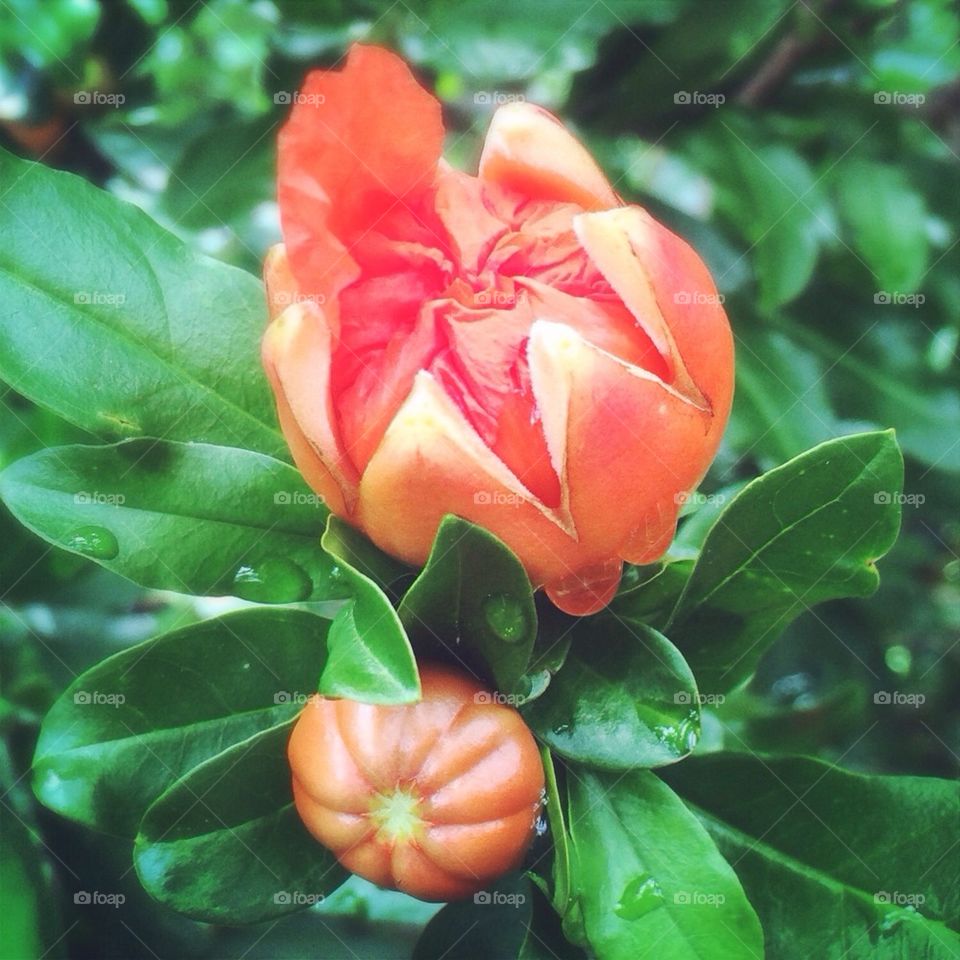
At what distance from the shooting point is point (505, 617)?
0.78 metres

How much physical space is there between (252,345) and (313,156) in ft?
0.90

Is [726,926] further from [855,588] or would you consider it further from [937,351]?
[937,351]

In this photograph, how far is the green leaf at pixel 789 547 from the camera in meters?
0.86

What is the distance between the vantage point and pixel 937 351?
66.4 inches
